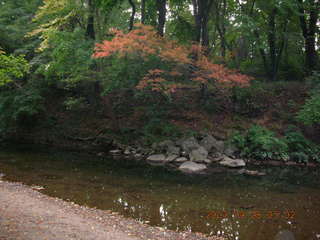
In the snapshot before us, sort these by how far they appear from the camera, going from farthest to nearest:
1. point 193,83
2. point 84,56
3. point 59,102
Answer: point 59,102 < point 193,83 < point 84,56

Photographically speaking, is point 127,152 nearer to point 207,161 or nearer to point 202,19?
point 207,161

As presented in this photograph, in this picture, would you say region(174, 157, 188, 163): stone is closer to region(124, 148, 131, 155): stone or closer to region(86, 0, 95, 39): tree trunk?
region(124, 148, 131, 155): stone

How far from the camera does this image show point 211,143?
52.9 feet

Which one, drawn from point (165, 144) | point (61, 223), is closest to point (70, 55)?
point (165, 144)

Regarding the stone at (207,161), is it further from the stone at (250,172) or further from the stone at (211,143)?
the stone at (250,172)

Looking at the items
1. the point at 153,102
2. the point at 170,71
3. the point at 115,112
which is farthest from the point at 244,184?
the point at 115,112

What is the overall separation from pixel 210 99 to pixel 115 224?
47.8ft

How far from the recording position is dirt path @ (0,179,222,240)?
222 inches

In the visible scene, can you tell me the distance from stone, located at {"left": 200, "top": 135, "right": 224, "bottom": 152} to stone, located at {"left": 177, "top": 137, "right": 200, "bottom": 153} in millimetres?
405

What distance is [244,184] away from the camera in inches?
451

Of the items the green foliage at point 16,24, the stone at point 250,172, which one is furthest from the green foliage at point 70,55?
the stone at point 250,172

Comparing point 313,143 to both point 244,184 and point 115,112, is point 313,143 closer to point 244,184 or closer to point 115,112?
point 244,184

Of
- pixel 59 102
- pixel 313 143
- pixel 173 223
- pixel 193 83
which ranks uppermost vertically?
pixel 193 83

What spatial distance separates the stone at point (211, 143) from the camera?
1598 cm
